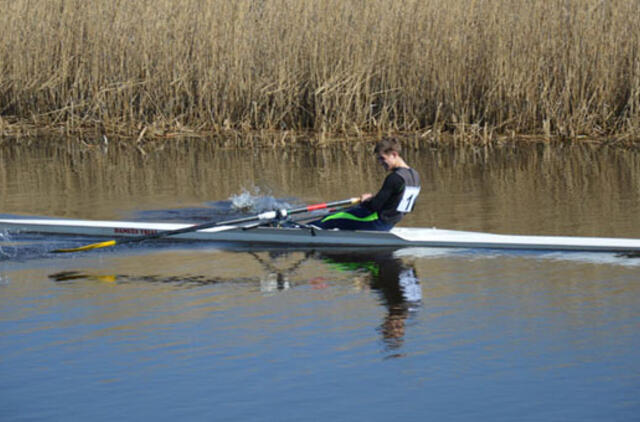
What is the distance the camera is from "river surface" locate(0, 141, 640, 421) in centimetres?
651

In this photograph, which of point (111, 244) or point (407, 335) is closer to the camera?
point (407, 335)

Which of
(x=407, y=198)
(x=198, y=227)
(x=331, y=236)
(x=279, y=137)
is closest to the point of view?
(x=407, y=198)

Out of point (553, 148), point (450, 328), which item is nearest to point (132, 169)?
point (553, 148)

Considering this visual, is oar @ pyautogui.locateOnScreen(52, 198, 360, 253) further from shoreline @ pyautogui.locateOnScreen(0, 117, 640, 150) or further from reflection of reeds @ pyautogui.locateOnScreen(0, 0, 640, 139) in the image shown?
shoreline @ pyautogui.locateOnScreen(0, 117, 640, 150)

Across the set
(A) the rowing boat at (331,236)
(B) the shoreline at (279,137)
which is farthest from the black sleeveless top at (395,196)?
(B) the shoreline at (279,137)

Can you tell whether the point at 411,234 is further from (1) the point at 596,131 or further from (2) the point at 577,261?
(1) the point at 596,131

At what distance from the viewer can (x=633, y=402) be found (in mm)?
6367

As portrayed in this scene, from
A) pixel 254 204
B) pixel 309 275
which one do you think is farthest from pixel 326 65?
pixel 309 275

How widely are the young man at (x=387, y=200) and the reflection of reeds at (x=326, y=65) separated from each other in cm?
677

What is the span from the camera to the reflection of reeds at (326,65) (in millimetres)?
17047

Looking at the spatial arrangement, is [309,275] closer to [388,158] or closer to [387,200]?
[387,200]

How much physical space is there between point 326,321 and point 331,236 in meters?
2.90

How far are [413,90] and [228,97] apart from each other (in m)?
2.86

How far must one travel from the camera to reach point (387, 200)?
35.0 feet
